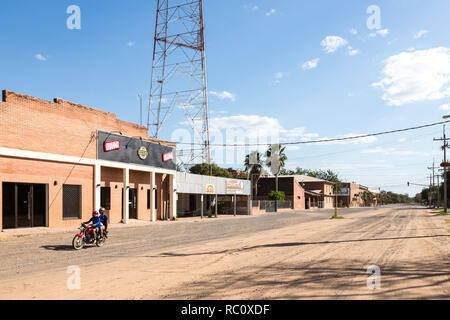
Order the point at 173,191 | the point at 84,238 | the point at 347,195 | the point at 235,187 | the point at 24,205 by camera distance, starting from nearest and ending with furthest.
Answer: the point at 84,238 → the point at 24,205 → the point at 173,191 → the point at 235,187 → the point at 347,195

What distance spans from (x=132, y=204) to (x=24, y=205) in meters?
10.2

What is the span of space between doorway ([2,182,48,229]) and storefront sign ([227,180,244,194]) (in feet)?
86.1

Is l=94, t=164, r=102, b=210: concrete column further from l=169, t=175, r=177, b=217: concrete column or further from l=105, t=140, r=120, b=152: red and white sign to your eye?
l=169, t=175, r=177, b=217: concrete column

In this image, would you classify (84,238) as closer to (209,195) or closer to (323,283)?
(323,283)

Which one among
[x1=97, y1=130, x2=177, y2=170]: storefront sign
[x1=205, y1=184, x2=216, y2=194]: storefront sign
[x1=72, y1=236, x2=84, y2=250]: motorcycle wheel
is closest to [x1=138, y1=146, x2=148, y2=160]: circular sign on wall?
[x1=97, y1=130, x2=177, y2=170]: storefront sign

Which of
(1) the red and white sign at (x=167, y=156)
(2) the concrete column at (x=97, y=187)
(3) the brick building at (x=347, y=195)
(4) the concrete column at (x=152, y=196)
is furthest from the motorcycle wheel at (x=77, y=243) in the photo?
Result: (3) the brick building at (x=347, y=195)

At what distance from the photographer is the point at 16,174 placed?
19969 millimetres

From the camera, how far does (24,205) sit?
68.2ft

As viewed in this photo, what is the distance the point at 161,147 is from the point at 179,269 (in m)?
23.7

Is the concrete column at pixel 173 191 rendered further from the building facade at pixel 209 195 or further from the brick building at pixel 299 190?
the brick building at pixel 299 190

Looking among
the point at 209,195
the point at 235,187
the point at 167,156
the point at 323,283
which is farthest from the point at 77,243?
the point at 235,187

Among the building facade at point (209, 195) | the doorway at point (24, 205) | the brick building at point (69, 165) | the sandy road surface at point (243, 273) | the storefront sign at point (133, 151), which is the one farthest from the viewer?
the building facade at point (209, 195)

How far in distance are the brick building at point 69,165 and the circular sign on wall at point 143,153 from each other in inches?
3.2

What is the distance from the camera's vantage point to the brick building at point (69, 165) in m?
20.0
